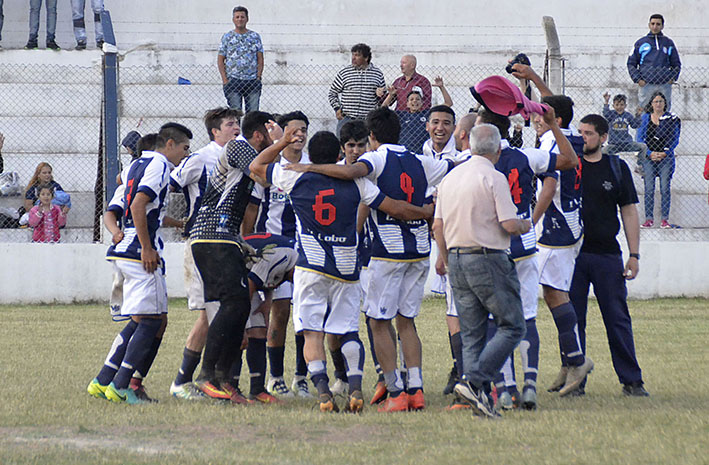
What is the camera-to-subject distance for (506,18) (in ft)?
73.6

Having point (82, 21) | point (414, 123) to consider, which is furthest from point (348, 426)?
point (82, 21)

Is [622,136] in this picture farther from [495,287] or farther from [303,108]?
[495,287]

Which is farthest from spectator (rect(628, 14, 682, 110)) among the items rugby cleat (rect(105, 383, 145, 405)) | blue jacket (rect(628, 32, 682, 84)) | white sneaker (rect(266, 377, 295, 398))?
rugby cleat (rect(105, 383, 145, 405))

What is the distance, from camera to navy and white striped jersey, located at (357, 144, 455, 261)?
727 centimetres

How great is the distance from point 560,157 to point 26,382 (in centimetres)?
433

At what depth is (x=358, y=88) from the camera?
14.2 metres

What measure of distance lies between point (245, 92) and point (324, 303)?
8489 mm

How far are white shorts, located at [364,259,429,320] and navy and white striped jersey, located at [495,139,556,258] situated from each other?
68cm

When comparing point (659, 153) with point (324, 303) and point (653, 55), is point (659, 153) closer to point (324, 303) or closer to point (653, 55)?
point (653, 55)

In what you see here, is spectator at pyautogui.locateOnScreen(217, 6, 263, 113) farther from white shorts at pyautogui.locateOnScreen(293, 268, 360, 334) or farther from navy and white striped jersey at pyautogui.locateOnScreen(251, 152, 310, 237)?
white shorts at pyautogui.locateOnScreen(293, 268, 360, 334)

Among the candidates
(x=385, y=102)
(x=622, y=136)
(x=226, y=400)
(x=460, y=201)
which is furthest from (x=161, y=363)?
(x=622, y=136)

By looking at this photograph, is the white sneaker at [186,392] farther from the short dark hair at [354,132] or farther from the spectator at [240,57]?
the spectator at [240,57]

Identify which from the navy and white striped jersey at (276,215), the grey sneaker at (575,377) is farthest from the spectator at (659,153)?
the navy and white striped jersey at (276,215)

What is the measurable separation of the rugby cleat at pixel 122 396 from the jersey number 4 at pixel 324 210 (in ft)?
6.07
